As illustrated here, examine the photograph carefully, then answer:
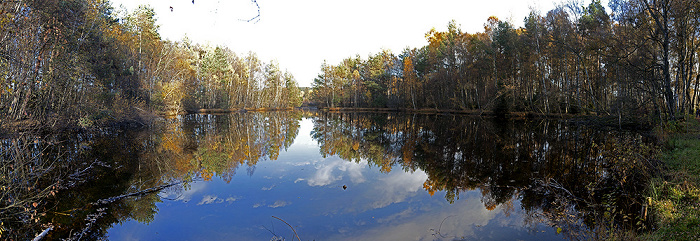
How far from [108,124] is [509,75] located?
35.4 meters

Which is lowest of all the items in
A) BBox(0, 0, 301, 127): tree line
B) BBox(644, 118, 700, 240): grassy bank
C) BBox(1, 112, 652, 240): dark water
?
BBox(1, 112, 652, 240): dark water

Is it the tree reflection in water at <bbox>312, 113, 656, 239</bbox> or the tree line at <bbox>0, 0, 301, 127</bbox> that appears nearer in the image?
the tree reflection in water at <bbox>312, 113, 656, 239</bbox>

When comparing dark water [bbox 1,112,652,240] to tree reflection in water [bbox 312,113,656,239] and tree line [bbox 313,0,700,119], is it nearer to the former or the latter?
tree reflection in water [bbox 312,113,656,239]

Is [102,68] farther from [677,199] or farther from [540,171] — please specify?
[677,199]

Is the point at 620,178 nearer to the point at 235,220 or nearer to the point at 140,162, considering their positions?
the point at 235,220

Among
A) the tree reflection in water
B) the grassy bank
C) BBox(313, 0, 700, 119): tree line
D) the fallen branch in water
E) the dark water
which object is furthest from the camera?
BBox(313, 0, 700, 119): tree line

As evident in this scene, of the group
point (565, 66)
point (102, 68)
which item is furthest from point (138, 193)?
point (565, 66)

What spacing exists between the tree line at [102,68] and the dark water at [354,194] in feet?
8.42

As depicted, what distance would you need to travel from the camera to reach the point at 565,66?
26.9m

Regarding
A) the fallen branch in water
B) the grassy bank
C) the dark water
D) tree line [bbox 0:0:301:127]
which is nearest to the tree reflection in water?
the dark water

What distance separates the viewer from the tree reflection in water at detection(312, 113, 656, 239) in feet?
17.2

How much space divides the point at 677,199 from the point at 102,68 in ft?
76.1

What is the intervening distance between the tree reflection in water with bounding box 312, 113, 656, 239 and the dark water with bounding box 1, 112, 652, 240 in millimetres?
36

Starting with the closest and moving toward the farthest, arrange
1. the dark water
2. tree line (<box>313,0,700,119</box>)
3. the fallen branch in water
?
the dark water < the fallen branch in water < tree line (<box>313,0,700,119</box>)
